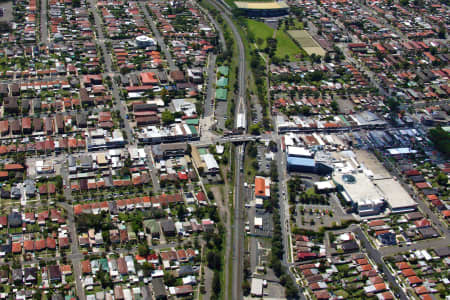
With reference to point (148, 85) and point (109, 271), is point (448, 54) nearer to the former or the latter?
point (148, 85)

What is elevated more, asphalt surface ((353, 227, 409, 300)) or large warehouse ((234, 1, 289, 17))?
large warehouse ((234, 1, 289, 17))

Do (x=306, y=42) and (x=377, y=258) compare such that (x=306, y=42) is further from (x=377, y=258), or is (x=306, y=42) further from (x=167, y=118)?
(x=377, y=258)

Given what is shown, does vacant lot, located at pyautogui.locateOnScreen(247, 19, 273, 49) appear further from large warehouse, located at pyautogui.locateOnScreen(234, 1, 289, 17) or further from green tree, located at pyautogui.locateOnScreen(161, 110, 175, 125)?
green tree, located at pyautogui.locateOnScreen(161, 110, 175, 125)

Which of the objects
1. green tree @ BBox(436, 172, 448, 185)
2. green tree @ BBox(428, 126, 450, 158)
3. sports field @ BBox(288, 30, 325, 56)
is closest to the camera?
green tree @ BBox(436, 172, 448, 185)

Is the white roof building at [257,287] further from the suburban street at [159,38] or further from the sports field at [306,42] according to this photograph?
the sports field at [306,42]

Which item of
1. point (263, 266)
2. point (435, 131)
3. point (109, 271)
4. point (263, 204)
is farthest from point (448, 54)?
point (109, 271)

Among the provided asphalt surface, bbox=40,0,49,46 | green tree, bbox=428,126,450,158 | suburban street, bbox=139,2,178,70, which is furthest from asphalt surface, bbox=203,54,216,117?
green tree, bbox=428,126,450,158

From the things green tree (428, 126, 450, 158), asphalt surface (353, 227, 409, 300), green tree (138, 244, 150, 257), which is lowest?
asphalt surface (353, 227, 409, 300)

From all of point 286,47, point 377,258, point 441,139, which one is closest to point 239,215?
point 377,258
